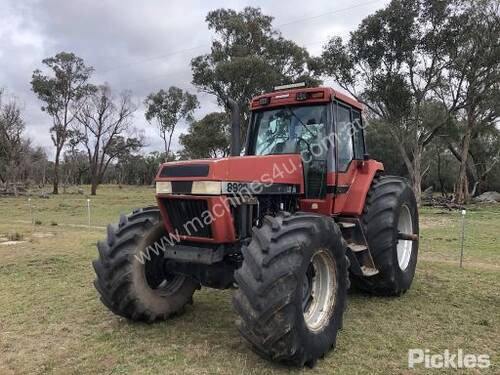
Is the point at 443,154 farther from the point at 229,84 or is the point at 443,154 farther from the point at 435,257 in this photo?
the point at 435,257

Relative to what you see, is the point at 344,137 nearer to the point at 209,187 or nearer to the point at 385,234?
the point at 385,234

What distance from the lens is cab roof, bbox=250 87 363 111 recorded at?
5.44 m

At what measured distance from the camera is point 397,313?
5.44 meters

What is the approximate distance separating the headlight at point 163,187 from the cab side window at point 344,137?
2.13 metres

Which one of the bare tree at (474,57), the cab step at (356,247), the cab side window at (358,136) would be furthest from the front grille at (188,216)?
the bare tree at (474,57)

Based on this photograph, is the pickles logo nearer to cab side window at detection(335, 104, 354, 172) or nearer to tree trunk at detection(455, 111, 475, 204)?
cab side window at detection(335, 104, 354, 172)

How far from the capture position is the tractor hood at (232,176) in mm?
4223

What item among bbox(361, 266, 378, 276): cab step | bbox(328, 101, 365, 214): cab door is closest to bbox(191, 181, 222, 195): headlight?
bbox(328, 101, 365, 214): cab door

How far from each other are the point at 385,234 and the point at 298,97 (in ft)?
6.59

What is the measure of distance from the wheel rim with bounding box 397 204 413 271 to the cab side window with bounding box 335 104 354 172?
1.36 meters

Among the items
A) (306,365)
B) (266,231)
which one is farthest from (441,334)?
(266,231)

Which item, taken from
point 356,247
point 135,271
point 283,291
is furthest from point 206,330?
point 356,247

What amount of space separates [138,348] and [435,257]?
709 centimetres

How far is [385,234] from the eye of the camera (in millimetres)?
5746
